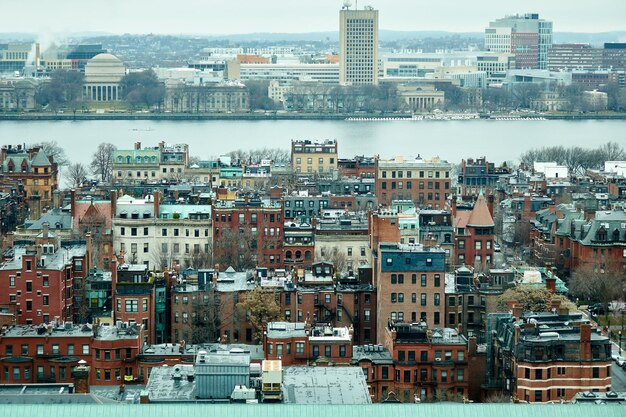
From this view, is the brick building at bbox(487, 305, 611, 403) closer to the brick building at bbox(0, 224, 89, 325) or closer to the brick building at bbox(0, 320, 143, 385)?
the brick building at bbox(0, 320, 143, 385)

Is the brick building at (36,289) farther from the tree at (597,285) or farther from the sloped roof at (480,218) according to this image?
the tree at (597,285)

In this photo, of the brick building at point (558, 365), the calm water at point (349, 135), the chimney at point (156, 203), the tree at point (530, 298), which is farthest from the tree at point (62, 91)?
the brick building at point (558, 365)

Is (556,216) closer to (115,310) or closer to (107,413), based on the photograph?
(115,310)

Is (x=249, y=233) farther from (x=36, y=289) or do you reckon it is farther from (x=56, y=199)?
(x=36, y=289)

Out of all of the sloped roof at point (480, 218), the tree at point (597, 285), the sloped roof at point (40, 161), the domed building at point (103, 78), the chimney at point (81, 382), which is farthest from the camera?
the domed building at point (103, 78)

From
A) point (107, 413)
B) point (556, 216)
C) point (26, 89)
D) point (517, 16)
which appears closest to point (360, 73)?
point (26, 89)
